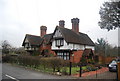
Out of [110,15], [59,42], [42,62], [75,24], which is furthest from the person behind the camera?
[75,24]

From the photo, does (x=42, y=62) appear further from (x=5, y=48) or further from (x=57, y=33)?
(x=5, y=48)

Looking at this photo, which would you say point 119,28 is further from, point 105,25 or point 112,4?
Result: point 112,4

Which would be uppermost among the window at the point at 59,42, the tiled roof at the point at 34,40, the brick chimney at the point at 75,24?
the brick chimney at the point at 75,24

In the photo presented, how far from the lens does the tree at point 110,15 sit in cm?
1248

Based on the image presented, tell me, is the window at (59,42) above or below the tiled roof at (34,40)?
below

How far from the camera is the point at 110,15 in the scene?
12.9 m

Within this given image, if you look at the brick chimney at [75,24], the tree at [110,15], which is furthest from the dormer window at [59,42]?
Result: the tree at [110,15]

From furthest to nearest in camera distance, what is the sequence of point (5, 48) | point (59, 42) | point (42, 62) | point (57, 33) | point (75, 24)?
point (5, 48) < point (75, 24) < point (57, 33) < point (59, 42) < point (42, 62)

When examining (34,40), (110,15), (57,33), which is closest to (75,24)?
(57,33)

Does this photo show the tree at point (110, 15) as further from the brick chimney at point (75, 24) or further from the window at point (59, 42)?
the brick chimney at point (75, 24)

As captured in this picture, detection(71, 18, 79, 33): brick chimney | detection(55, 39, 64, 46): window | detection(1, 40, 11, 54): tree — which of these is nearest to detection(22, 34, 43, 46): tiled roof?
detection(1, 40, 11, 54): tree

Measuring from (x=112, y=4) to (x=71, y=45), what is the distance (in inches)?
691

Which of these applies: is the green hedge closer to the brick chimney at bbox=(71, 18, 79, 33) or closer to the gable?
the gable

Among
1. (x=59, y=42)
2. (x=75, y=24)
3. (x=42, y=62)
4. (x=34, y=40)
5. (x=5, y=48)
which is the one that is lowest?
(x=42, y=62)
